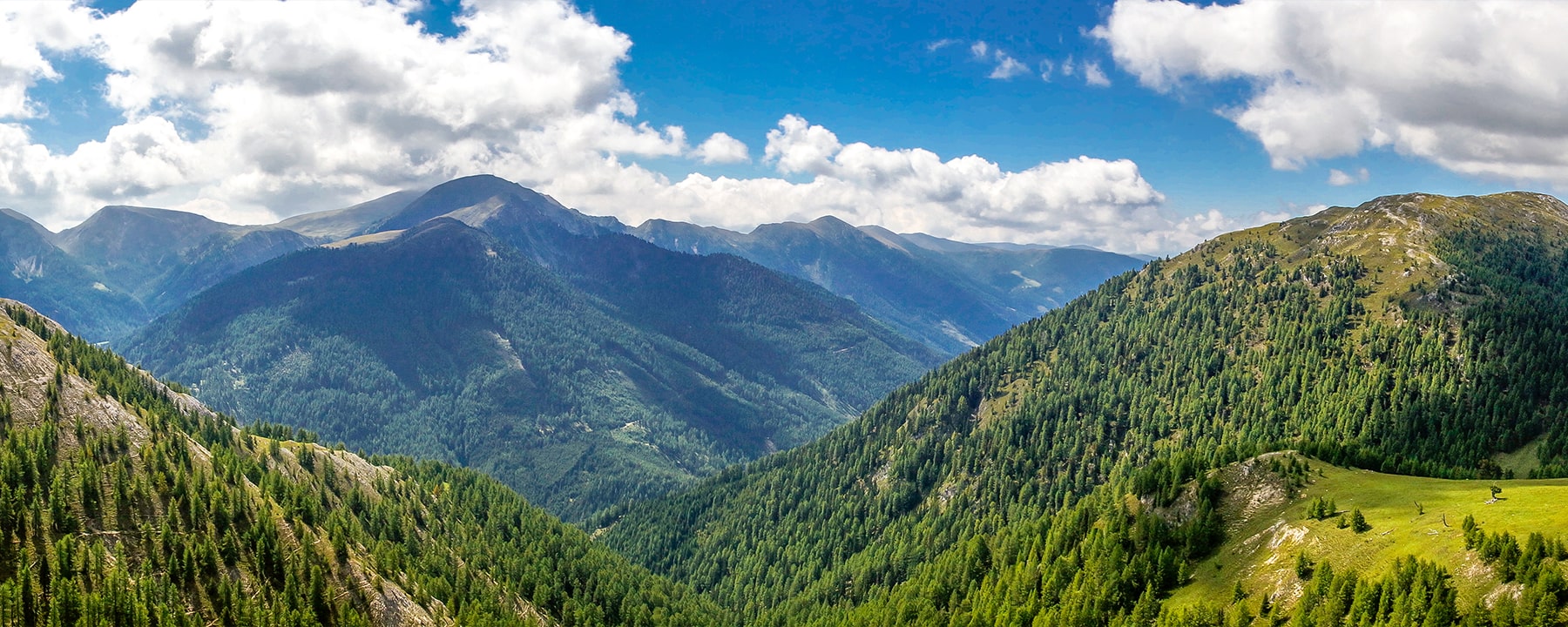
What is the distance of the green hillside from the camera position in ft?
309

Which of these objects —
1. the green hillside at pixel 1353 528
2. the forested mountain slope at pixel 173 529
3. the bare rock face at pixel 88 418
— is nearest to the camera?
the green hillside at pixel 1353 528

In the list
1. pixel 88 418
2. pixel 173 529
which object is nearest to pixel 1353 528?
pixel 173 529

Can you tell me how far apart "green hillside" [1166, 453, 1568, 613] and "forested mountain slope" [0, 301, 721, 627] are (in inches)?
5106

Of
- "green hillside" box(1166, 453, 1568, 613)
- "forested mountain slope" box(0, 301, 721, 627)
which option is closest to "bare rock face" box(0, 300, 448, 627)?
"forested mountain slope" box(0, 301, 721, 627)

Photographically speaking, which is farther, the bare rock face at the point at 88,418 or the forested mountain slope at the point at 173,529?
the bare rock face at the point at 88,418

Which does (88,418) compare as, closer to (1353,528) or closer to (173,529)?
(173,529)

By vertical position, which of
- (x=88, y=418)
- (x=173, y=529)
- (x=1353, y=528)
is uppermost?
Result: (x=88, y=418)

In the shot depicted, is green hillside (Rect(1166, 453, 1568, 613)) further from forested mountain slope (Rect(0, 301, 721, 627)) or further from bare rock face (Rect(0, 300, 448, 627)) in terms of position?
forested mountain slope (Rect(0, 301, 721, 627))

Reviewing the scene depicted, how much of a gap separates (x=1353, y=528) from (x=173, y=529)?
17023 cm

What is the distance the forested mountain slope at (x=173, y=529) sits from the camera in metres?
111

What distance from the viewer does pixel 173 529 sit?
12862 cm

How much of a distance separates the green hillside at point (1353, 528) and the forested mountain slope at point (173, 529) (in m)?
130

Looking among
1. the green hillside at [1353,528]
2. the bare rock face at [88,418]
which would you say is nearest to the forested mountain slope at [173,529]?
the bare rock face at [88,418]

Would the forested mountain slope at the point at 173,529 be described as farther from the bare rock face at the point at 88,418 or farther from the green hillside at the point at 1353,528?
the green hillside at the point at 1353,528
